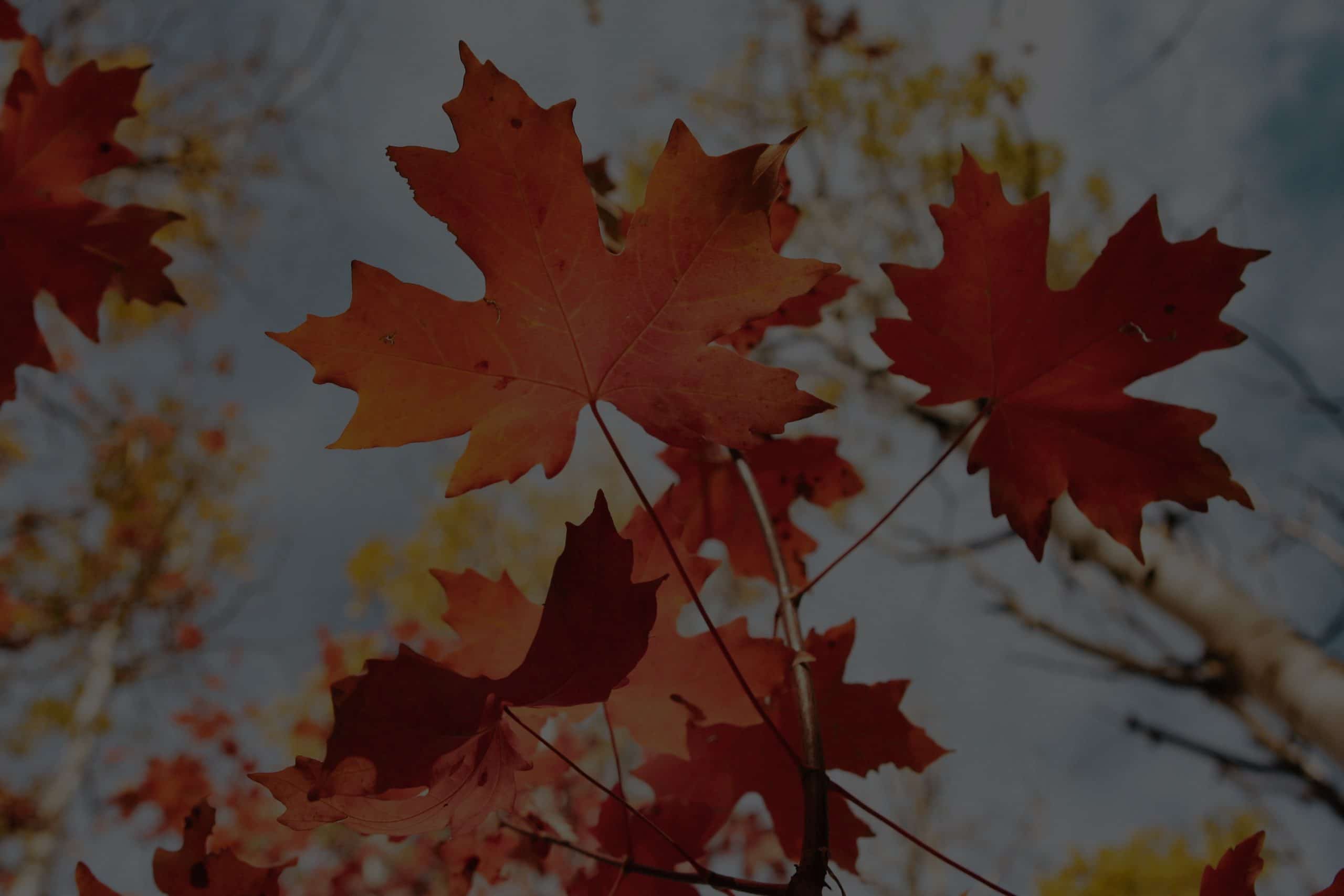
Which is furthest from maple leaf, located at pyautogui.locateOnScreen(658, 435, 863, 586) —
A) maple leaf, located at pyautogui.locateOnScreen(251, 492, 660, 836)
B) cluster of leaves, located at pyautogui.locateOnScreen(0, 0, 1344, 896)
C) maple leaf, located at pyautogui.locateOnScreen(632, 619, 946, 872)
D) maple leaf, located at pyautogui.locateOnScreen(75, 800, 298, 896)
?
maple leaf, located at pyautogui.locateOnScreen(75, 800, 298, 896)

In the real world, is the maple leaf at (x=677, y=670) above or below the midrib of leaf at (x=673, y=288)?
below

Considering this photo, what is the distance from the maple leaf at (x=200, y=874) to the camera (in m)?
0.67

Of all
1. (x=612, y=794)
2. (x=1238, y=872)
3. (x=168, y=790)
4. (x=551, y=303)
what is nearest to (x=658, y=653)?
(x=612, y=794)

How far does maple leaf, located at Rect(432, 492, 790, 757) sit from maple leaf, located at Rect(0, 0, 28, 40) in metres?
1.02

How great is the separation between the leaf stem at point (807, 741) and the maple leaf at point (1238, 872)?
296mm

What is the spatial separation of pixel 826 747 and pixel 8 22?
4.67ft

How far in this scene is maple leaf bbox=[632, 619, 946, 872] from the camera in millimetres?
808

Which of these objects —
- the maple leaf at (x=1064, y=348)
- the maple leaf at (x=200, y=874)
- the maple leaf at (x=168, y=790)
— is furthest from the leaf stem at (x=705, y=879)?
the maple leaf at (x=168, y=790)

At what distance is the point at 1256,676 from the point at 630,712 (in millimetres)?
1826

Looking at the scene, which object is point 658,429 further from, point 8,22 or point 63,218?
point 8,22

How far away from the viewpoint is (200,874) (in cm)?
67

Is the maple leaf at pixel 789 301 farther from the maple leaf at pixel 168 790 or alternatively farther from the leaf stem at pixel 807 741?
the maple leaf at pixel 168 790

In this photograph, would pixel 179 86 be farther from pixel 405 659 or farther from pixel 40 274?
pixel 405 659

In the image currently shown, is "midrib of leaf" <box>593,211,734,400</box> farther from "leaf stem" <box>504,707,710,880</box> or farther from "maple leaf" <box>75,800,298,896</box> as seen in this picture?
"maple leaf" <box>75,800,298,896</box>
